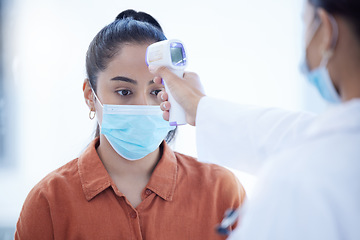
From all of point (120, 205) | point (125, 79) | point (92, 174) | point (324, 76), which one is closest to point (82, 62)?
point (125, 79)

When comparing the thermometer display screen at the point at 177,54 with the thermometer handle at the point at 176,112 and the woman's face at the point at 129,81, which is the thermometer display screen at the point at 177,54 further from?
the woman's face at the point at 129,81

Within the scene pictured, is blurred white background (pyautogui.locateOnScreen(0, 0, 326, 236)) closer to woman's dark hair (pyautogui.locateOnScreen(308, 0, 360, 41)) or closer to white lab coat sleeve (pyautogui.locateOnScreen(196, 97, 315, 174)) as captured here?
white lab coat sleeve (pyautogui.locateOnScreen(196, 97, 315, 174))

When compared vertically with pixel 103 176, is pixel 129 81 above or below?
above

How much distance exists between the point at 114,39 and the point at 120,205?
2.05 feet

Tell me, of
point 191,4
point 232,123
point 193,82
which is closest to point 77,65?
point 191,4

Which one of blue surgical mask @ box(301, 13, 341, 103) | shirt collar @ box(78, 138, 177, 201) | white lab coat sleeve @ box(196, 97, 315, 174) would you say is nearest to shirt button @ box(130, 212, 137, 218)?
shirt collar @ box(78, 138, 177, 201)

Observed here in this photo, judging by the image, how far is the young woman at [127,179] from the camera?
124 centimetres

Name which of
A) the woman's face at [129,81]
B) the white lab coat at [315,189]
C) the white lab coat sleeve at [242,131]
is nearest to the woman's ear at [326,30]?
the white lab coat at [315,189]

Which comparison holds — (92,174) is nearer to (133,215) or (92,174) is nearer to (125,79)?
(133,215)

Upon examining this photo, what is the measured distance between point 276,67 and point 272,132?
1317 millimetres

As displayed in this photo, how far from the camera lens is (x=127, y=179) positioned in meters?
1.38

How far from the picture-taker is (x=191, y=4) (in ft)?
7.11

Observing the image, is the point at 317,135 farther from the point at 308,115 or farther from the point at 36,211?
the point at 36,211

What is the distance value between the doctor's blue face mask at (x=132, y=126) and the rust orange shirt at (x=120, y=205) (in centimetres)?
11
